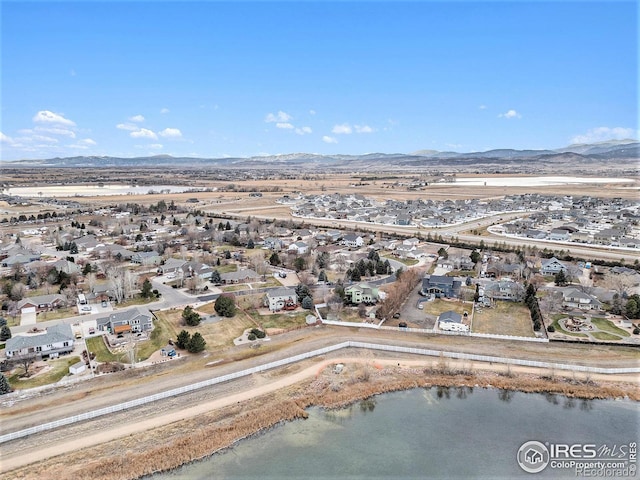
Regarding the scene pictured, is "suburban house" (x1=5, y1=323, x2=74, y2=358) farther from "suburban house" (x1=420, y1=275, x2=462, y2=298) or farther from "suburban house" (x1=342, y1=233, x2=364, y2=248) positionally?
A: "suburban house" (x1=342, y1=233, x2=364, y2=248)

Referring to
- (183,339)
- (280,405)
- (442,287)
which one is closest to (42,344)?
(183,339)

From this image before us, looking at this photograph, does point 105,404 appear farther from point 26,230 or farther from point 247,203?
point 247,203

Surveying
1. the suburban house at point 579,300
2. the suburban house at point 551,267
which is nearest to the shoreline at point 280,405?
the suburban house at point 579,300

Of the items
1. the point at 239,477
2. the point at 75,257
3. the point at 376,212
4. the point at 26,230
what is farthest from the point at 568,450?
the point at 26,230

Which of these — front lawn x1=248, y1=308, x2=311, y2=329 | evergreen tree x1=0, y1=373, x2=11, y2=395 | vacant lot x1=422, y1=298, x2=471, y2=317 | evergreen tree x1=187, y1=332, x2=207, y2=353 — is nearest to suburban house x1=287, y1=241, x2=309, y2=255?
front lawn x1=248, y1=308, x2=311, y2=329

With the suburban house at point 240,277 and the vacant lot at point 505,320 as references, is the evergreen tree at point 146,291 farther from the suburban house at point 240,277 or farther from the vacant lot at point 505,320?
the vacant lot at point 505,320

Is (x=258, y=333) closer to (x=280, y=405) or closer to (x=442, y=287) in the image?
(x=280, y=405)
